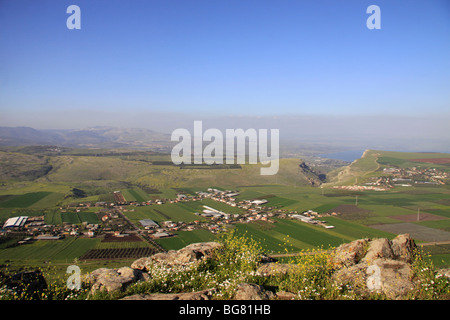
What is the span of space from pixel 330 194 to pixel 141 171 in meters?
60.0

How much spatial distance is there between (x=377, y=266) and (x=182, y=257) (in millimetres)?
5772

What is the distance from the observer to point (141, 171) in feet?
293

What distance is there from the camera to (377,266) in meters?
7.15

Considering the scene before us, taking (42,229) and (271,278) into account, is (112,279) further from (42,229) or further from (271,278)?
(42,229)

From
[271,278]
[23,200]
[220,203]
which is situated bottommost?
[220,203]

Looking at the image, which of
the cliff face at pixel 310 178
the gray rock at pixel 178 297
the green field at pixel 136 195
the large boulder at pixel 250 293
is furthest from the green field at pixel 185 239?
the cliff face at pixel 310 178

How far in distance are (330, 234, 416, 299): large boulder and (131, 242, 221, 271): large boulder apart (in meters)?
4.01

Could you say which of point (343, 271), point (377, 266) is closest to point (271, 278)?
point (343, 271)

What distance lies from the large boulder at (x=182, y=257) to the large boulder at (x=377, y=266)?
4.01 m

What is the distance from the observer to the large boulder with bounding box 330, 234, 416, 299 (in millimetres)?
6172

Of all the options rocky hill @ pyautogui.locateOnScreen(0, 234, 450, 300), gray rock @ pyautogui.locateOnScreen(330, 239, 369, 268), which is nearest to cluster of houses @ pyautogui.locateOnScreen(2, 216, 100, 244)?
rocky hill @ pyautogui.locateOnScreen(0, 234, 450, 300)
